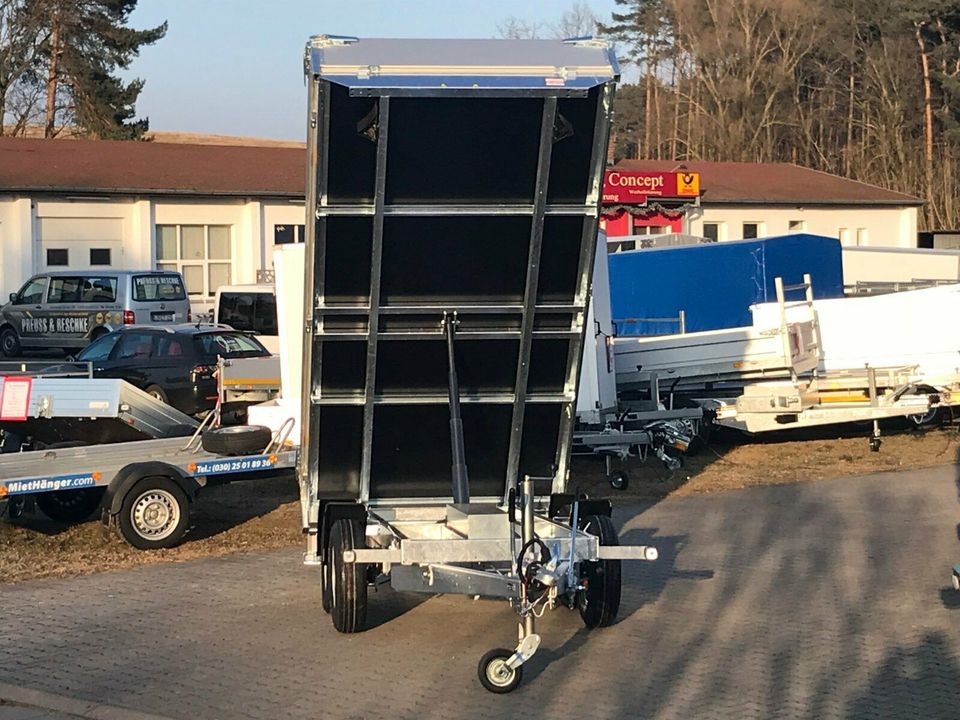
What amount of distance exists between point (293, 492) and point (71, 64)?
150ft

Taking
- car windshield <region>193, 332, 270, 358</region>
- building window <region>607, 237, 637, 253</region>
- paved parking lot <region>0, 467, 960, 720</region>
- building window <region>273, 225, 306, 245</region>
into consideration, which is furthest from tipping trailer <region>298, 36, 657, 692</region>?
building window <region>273, 225, 306, 245</region>

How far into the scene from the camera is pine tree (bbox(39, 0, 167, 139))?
54406 millimetres

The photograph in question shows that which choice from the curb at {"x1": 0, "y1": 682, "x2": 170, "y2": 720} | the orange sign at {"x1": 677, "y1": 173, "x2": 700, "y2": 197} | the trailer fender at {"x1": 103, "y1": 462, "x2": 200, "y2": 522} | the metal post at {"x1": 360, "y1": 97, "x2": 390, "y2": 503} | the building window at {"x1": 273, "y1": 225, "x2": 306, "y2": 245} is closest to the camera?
the curb at {"x1": 0, "y1": 682, "x2": 170, "y2": 720}

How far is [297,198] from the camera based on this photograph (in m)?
39.1

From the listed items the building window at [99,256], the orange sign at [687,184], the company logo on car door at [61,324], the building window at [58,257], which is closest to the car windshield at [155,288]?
the company logo on car door at [61,324]

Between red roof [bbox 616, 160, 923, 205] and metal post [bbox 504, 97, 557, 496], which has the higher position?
red roof [bbox 616, 160, 923, 205]

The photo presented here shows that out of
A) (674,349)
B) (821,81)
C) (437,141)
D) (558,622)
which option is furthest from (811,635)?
(821,81)

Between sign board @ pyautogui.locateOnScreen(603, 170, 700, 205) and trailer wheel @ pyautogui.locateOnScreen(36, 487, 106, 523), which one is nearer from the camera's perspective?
trailer wheel @ pyautogui.locateOnScreen(36, 487, 106, 523)

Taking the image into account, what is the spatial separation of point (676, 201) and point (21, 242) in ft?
70.6

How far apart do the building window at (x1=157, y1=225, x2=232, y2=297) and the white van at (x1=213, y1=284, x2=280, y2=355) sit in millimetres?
12001

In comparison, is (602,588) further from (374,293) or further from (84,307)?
(84,307)

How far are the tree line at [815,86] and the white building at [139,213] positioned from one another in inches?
1009

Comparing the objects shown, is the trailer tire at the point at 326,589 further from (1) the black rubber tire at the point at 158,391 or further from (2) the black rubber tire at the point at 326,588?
(1) the black rubber tire at the point at 158,391

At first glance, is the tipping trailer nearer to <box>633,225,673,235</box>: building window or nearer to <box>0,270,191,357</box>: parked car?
<box>0,270,191,357</box>: parked car
